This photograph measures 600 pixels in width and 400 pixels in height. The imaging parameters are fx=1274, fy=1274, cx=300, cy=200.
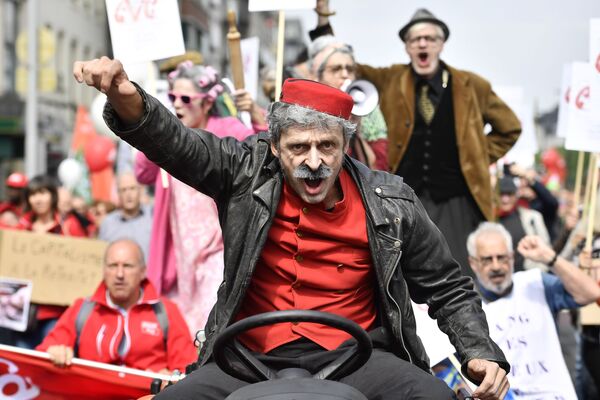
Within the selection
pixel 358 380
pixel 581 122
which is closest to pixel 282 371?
pixel 358 380

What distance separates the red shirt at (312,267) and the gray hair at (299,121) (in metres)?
0.22

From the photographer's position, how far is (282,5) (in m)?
7.56

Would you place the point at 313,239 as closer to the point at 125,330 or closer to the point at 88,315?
the point at 125,330

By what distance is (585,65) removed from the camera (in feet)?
29.8

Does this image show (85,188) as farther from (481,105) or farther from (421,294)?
(421,294)

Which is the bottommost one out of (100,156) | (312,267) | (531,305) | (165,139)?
(100,156)

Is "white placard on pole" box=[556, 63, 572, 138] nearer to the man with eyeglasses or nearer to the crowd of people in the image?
the crowd of people

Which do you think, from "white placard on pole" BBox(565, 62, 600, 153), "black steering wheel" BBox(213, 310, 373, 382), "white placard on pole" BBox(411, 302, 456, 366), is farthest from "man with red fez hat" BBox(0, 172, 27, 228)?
"black steering wheel" BBox(213, 310, 373, 382)

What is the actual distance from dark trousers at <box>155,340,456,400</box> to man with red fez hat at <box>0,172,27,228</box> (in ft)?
24.3

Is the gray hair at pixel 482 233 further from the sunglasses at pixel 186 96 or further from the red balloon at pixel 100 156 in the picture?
the red balloon at pixel 100 156

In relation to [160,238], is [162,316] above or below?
below

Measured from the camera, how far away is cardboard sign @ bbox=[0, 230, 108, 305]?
987 cm

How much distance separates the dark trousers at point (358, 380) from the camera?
4.06 meters

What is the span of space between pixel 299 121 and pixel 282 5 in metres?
3.23
